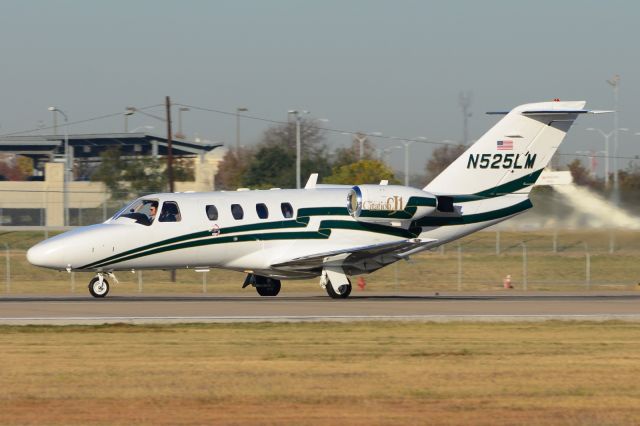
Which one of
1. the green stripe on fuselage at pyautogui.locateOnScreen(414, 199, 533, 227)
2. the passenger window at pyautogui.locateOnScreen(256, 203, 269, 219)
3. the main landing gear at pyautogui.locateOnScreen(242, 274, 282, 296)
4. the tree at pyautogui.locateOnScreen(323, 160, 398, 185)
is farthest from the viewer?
the tree at pyautogui.locateOnScreen(323, 160, 398, 185)

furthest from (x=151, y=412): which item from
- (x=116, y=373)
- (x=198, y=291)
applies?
(x=198, y=291)

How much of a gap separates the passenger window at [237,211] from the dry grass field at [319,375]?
912cm

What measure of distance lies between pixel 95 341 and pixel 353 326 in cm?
527

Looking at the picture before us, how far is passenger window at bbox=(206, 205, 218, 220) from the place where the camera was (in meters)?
31.2

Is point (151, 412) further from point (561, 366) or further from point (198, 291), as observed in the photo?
point (198, 291)

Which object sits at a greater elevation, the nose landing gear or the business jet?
the business jet

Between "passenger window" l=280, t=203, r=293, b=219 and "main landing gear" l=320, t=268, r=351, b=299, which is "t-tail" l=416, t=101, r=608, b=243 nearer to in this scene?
"main landing gear" l=320, t=268, r=351, b=299

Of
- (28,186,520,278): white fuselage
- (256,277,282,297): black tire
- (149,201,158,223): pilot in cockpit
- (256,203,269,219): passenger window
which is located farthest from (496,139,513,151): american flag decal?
(149,201,158,223): pilot in cockpit

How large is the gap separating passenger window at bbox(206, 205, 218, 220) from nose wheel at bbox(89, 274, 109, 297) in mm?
3326

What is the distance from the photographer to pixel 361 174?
80.9 meters

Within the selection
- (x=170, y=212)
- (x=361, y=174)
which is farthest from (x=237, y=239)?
(x=361, y=174)

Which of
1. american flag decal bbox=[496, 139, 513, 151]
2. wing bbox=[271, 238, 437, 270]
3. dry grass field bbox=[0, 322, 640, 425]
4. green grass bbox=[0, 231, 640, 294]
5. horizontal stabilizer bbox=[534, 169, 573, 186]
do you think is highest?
american flag decal bbox=[496, 139, 513, 151]

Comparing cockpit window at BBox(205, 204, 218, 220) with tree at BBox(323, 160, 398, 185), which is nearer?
cockpit window at BBox(205, 204, 218, 220)

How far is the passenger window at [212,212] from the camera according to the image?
3119 centimetres
